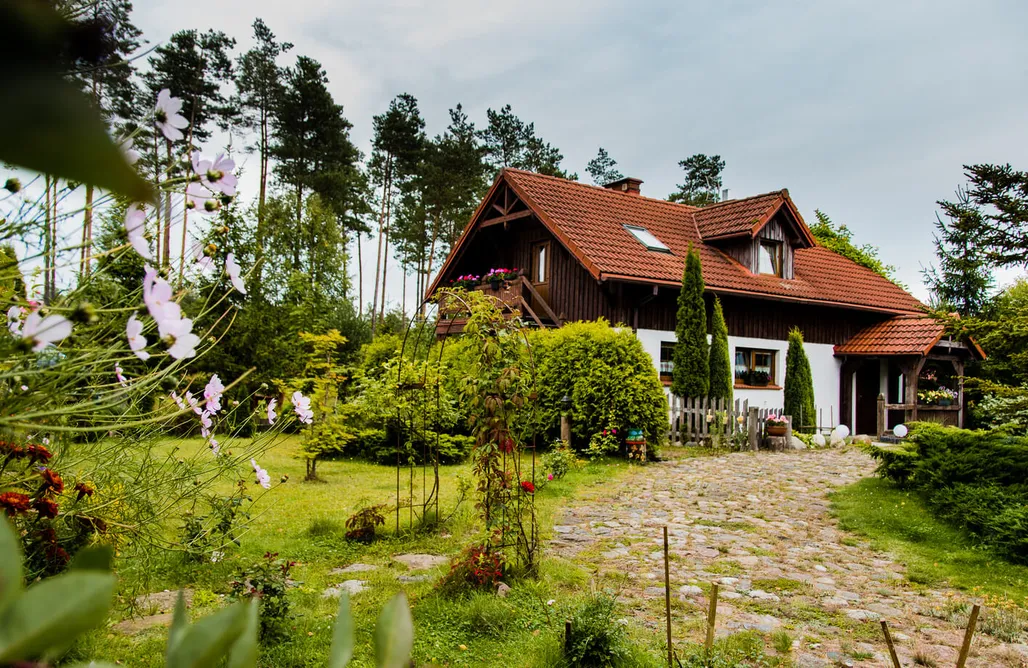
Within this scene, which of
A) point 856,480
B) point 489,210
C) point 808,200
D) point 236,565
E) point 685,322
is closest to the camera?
point 236,565

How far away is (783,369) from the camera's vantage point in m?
16.4

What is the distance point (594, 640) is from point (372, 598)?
1.57 metres

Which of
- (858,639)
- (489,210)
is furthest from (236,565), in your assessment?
(489,210)

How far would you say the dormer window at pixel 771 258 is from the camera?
55.4 feet

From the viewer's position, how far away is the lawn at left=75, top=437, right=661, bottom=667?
3418 mm

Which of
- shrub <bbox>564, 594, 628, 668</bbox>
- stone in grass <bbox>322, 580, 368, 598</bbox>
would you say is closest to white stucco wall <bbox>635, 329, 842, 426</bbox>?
stone in grass <bbox>322, 580, 368, 598</bbox>

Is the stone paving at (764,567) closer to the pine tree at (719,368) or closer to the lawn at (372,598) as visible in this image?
the lawn at (372,598)

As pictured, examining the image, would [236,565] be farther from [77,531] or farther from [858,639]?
[858,639]

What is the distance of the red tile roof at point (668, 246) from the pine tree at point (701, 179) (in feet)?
49.5

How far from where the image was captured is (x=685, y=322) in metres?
13.5

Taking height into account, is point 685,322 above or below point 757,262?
below

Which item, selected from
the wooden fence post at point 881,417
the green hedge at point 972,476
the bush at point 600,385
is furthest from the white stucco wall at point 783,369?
the green hedge at point 972,476

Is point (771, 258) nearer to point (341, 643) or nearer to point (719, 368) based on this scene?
point (719, 368)

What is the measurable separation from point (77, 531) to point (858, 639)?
3.99 meters
